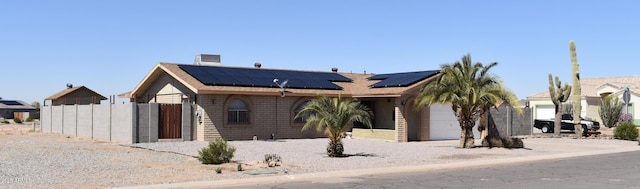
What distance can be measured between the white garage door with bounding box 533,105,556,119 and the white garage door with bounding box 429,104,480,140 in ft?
→ 91.2

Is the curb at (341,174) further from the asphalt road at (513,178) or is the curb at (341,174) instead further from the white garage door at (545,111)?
the white garage door at (545,111)

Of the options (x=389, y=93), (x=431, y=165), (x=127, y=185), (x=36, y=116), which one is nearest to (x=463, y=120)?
(x=389, y=93)

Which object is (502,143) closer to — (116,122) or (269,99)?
(269,99)

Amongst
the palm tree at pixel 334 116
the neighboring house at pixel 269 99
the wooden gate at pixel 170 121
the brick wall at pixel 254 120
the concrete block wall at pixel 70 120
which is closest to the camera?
the palm tree at pixel 334 116

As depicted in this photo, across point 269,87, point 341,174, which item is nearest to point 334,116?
point 341,174

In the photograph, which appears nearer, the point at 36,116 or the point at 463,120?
the point at 463,120

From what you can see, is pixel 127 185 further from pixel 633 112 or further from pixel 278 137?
pixel 633 112

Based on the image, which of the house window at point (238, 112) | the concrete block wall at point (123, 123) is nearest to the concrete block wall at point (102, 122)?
the concrete block wall at point (123, 123)

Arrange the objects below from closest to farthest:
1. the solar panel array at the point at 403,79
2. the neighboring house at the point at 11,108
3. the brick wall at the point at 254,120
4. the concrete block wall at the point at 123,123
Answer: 1. the concrete block wall at the point at 123,123
2. the brick wall at the point at 254,120
3. the solar panel array at the point at 403,79
4. the neighboring house at the point at 11,108

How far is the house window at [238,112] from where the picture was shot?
3041cm

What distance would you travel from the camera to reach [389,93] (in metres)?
31.6

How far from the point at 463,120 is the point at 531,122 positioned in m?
14.2

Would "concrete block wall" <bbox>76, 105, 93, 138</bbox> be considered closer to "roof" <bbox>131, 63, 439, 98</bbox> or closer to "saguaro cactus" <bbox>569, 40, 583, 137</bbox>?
"roof" <bbox>131, 63, 439, 98</bbox>

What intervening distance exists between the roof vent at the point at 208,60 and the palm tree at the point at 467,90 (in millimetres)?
14589
